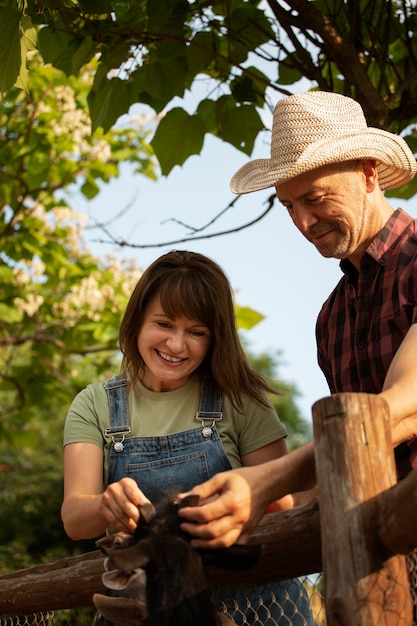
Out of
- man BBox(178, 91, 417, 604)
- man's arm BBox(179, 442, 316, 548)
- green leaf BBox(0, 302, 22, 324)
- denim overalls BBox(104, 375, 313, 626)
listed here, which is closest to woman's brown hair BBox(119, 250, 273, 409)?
denim overalls BBox(104, 375, 313, 626)

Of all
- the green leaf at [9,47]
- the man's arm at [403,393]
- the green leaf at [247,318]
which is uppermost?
the green leaf at [247,318]

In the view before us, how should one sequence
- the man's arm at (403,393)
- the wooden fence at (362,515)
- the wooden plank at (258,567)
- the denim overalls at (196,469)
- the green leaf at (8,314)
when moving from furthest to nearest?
1. the green leaf at (8,314)
2. the denim overalls at (196,469)
3. the wooden plank at (258,567)
4. the man's arm at (403,393)
5. the wooden fence at (362,515)

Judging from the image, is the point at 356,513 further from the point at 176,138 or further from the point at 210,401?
the point at 176,138

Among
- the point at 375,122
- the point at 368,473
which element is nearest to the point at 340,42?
the point at 375,122

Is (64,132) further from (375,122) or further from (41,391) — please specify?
(375,122)

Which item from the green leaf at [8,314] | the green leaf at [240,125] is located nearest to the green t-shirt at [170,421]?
the green leaf at [240,125]

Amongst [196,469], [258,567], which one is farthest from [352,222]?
[258,567]

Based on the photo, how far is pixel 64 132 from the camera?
6852 mm

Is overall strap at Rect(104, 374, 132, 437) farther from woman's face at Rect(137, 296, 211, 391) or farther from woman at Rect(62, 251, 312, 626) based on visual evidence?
woman's face at Rect(137, 296, 211, 391)

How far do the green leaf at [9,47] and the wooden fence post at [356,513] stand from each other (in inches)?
73.4

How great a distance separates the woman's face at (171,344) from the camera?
2.54 meters

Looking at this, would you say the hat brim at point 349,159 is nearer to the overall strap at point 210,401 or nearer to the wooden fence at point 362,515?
the overall strap at point 210,401

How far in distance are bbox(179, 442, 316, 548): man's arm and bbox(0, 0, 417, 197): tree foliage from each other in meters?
1.85

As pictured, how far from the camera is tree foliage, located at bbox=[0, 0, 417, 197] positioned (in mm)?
3191
